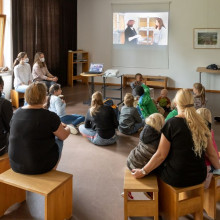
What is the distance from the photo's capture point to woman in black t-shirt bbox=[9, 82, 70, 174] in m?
2.59

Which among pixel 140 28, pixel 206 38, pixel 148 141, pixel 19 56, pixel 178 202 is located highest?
pixel 140 28

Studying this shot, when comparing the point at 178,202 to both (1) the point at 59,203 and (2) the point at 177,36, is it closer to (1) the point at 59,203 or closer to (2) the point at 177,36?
(1) the point at 59,203

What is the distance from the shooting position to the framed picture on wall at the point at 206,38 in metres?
8.61

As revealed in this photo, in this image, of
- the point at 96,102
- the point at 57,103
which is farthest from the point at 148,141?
the point at 57,103

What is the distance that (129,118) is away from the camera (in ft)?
16.3

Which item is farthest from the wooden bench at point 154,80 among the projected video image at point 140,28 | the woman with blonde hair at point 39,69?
the woman with blonde hair at point 39,69

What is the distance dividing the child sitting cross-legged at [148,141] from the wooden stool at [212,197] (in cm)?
54

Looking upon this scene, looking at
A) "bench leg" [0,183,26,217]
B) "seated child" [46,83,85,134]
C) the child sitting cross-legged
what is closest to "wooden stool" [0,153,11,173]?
"bench leg" [0,183,26,217]

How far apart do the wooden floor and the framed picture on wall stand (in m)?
3.75

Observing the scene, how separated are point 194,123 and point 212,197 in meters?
0.73

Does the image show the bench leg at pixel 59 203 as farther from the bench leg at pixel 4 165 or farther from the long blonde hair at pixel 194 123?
the long blonde hair at pixel 194 123

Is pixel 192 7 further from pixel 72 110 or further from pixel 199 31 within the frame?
pixel 72 110

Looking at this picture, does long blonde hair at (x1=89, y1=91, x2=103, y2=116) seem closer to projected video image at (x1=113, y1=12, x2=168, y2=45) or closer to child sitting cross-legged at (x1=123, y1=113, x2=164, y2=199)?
child sitting cross-legged at (x1=123, y1=113, x2=164, y2=199)

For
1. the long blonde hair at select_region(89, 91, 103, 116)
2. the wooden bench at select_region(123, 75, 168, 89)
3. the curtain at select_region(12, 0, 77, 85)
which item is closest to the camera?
the long blonde hair at select_region(89, 91, 103, 116)
